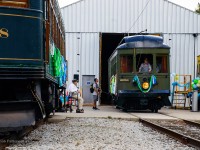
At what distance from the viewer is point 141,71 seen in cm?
1745

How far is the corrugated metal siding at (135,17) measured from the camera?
2645 cm

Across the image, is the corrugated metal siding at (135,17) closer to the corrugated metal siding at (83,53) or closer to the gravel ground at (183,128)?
the corrugated metal siding at (83,53)

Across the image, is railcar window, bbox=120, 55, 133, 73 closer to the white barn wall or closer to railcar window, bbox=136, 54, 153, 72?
railcar window, bbox=136, 54, 153, 72

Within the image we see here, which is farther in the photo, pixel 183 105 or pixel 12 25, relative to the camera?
pixel 183 105


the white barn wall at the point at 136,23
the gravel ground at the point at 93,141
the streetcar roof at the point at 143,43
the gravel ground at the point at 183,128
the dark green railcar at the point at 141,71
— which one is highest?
the white barn wall at the point at 136,23

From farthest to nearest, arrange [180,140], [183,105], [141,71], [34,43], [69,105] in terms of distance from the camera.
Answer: [183,105]
[69,105]
[141,71]
[180,140]
[34,43]

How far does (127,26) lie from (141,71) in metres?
9.50

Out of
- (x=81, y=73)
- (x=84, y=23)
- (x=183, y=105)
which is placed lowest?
(x=183, y=105)

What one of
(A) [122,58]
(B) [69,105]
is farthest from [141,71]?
(B) [69,105]

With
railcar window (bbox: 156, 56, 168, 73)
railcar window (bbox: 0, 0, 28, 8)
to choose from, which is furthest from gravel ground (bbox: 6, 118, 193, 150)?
railcar window (bbox: 156, 56, 168, 73)

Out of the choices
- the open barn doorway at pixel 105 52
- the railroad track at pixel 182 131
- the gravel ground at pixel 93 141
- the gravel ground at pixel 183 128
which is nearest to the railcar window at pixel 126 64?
the railroad track at pixel 182 131

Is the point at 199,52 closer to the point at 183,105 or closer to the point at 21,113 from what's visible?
the point at 183,105

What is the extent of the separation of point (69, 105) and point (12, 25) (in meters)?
11.9

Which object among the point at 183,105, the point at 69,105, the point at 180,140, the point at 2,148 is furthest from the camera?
the point at 183,105
